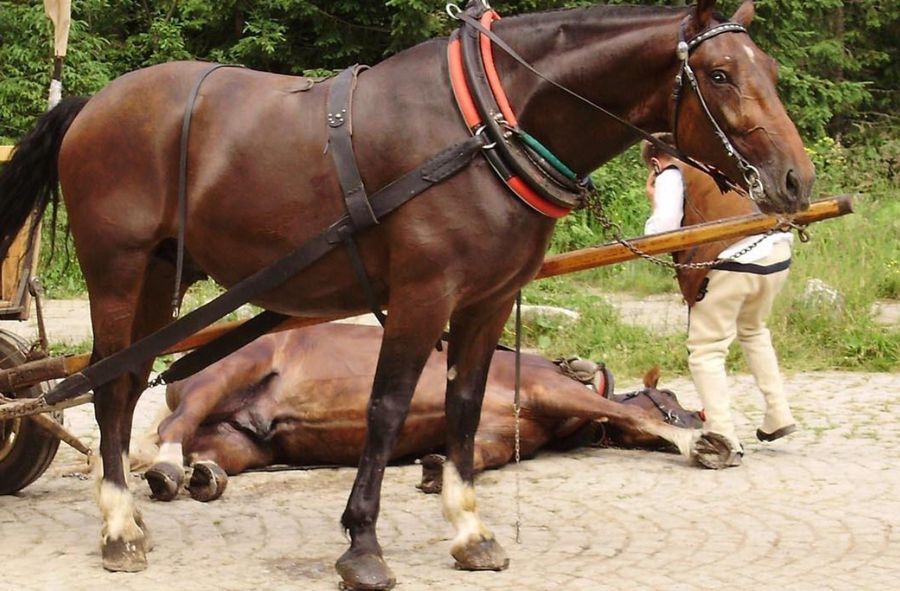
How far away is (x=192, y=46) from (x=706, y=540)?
1318 centimetres

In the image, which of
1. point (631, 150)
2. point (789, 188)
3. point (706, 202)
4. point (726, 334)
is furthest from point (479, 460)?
point (631, 150)

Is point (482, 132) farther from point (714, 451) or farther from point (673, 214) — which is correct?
point (714, 451)

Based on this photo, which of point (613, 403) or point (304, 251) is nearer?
point (304, 251)

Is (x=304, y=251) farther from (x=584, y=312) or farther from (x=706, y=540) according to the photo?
(x=584, y=312)

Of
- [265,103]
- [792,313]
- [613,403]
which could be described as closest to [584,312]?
[792,313]

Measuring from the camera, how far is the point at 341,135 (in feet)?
15.8

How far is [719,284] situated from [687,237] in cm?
116

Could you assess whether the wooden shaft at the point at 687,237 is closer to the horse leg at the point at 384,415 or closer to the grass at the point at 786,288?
the horse leg at the point at 384,415

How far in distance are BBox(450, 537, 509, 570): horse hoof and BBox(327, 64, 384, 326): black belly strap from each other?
1.00 m

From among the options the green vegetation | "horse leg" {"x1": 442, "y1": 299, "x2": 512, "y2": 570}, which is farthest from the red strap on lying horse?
the green vegetation

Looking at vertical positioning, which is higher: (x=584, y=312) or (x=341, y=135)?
(x=341, y=135)

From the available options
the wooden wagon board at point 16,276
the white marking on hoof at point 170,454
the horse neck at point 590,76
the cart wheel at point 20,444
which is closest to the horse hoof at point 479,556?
the horse neck at point 590,76

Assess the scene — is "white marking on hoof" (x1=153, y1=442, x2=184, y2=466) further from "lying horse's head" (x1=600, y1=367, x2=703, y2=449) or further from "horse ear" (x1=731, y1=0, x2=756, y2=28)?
"horse ear" (x1=731, y1=0, x2=756, y2=28)

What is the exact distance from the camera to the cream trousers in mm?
6828
